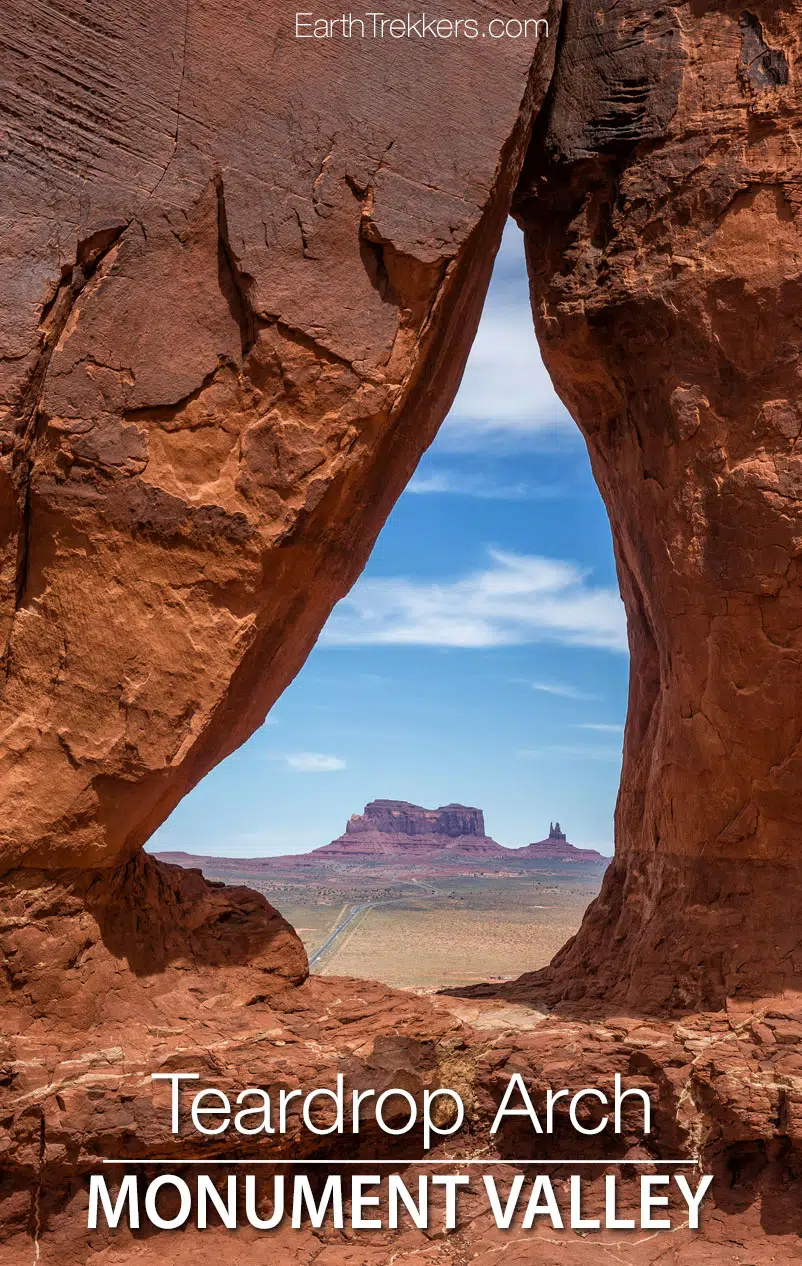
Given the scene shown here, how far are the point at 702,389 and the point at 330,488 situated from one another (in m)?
1.84

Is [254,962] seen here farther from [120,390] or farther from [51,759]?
[120,390]

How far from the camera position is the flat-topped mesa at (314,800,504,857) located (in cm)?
4662

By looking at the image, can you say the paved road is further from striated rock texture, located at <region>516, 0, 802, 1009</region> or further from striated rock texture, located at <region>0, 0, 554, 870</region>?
striated rock texture, located at <region>0, 0, 554, 870</region>

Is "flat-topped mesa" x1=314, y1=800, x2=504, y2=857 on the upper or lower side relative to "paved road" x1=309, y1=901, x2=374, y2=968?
upper

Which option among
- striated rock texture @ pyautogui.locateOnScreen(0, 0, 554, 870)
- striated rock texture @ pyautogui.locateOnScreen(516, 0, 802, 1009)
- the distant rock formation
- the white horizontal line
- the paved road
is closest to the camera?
striated rock texture @ pyautogui.locateOnScreen(0, 0, 554, 870)

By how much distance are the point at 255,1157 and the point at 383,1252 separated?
0.66 meters

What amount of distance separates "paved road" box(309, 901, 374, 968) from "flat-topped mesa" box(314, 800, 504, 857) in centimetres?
2637

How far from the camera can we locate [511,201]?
5430 millimetres

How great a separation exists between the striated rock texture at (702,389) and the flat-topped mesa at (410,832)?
136 ft

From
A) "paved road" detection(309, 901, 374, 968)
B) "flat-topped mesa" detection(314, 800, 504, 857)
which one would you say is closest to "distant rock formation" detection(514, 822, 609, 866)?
"flat-topped mesa" detection(314, 800, 504, 857)

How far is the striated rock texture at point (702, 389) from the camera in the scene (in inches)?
190

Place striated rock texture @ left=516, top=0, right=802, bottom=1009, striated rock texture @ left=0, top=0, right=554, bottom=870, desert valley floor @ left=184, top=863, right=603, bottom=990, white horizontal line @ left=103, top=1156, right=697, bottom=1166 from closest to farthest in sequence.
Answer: striated rock texture @ left=0, top=0, right=554, bottom=870 < white horizontal line @ left=103, top=1156, right=697, bottom=1166 < striated rock texture @ left=516, top=0, right=802, bottom=1009 < desert valley floor @ left=184, top=863, right=603, bottom=990

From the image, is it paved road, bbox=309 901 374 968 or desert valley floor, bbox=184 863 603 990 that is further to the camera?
paved road, bbox=309 901 374 968

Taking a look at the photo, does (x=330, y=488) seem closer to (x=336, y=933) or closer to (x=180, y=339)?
(x=180, y=339)
